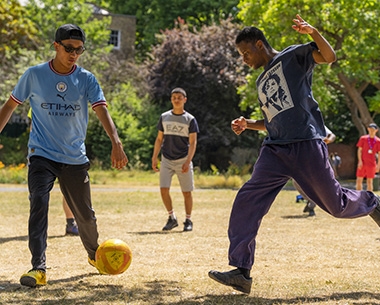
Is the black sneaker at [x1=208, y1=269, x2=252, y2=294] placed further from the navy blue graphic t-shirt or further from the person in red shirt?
the person in red shirt

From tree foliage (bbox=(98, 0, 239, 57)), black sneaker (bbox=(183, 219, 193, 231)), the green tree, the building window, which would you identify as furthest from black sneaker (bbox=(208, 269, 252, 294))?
tree foliage (bbox=(98, 0, 239, 57))

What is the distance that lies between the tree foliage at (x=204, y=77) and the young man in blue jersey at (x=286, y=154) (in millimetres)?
28170

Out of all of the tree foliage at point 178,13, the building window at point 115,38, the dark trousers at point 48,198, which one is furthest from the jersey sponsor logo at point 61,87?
the tree foliage at point 178,13

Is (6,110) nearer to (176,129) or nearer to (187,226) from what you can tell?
(176,129)

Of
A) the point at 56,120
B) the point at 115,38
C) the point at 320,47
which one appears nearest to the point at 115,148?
the point at 56,120

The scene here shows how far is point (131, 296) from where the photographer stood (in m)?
6.09

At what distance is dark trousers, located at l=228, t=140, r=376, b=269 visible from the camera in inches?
236

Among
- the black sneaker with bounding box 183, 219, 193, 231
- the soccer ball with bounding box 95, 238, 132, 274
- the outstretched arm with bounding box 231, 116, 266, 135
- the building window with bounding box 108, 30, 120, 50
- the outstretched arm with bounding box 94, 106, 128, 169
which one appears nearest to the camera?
the outstretched arm with bounding box 94, 106, 128, 169

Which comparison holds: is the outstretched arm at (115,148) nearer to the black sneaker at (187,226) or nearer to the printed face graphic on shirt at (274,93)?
the printed face graphic on shirt at (274,93)

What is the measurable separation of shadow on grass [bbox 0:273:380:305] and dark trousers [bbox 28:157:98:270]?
0.33 m

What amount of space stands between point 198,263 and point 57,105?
2.41 meters

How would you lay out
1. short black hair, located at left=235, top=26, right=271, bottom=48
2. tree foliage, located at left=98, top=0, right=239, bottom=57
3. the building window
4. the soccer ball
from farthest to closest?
tree foliage, located at left=98, top=0, right=239, bottom=57, the building window, the soccer ball, short black hair, located at left=235, top=26, right=271, bottom=48

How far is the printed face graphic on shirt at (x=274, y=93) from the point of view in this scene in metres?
6.05

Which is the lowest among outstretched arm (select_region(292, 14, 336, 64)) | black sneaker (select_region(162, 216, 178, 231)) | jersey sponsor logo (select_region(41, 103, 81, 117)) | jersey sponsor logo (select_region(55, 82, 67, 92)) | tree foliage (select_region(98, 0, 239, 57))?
black sneaker (select_region(162, 216, 178, 231))
